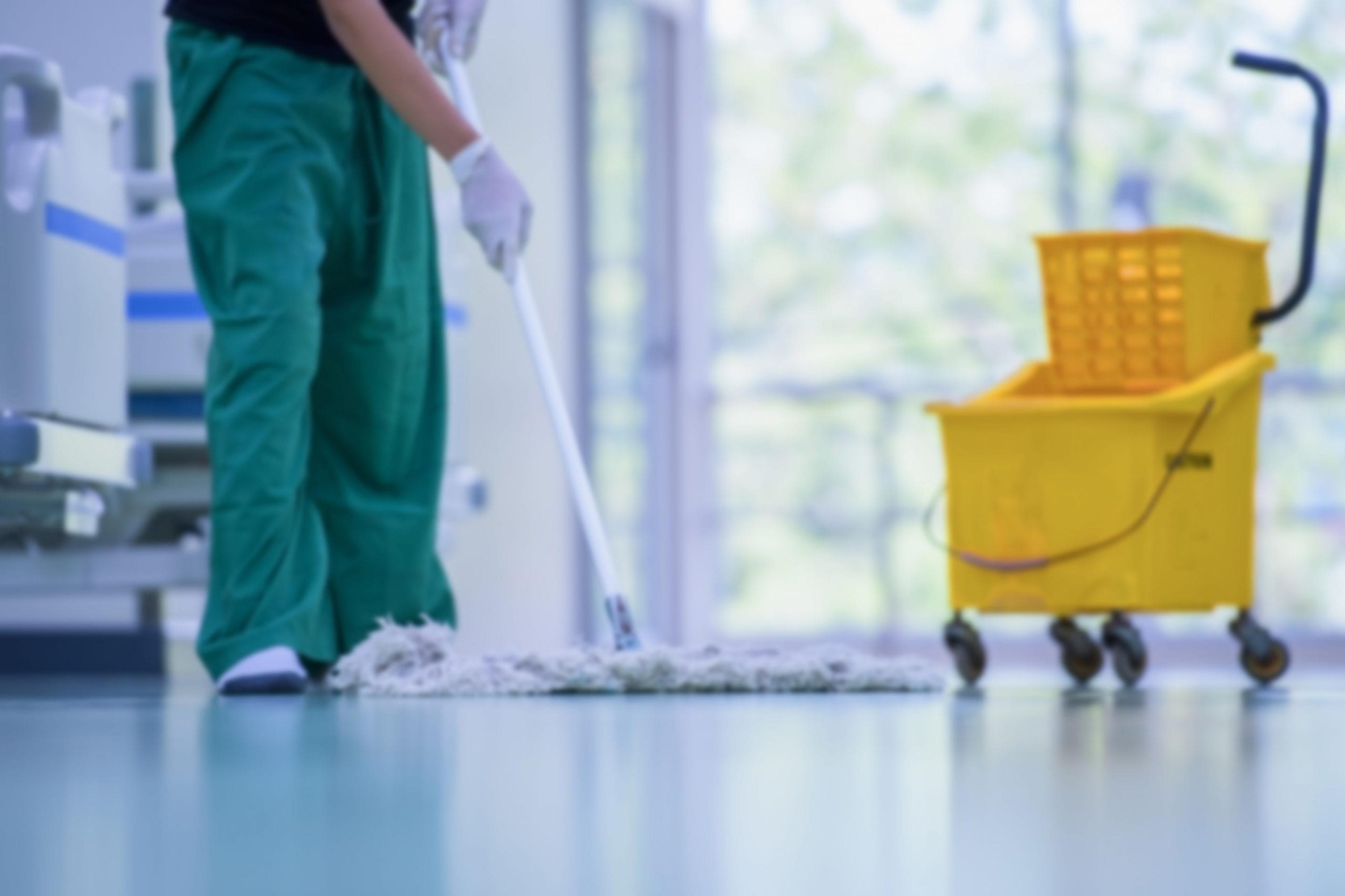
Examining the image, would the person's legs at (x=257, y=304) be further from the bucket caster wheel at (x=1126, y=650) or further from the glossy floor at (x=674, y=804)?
the bucket caster wheel at (x=1126, y=650)

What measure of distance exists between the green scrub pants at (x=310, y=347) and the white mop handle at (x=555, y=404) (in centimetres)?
11

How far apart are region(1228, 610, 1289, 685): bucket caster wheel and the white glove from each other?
1081 mm

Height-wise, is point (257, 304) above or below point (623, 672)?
above

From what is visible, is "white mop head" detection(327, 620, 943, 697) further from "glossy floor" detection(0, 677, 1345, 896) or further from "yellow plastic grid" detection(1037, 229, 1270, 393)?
"yellow plastic grid" detection(1037, 229, 1270, 393)

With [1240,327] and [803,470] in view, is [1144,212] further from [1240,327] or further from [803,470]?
[1240,327]

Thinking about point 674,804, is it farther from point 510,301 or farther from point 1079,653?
point 510,301

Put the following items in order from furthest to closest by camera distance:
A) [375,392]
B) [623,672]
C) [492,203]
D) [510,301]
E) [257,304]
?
1. [510,301]
2. [375,392]
3. [492,203]
4. [257,304]
5. [623,672]

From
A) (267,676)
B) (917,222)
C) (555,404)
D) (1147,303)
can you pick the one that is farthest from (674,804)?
(917,222)

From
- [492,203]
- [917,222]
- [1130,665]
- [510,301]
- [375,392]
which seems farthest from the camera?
[917,222]

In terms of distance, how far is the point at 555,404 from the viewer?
2.59 meters

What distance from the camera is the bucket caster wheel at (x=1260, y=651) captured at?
279 cm

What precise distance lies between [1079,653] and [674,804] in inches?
77.7

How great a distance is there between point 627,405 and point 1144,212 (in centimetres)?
178

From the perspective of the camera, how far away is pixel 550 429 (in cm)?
563
